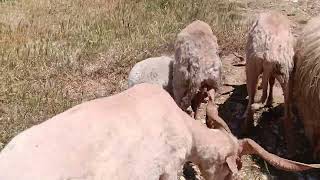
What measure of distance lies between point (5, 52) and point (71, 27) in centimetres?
131

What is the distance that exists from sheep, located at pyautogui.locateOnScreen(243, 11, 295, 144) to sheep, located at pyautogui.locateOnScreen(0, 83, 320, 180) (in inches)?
62.1

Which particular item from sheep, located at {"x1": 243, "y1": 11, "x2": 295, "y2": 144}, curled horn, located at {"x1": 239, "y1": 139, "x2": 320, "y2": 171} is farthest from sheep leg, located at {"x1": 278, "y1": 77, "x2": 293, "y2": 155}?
curled horn, located at {"x1": 239, "y1": 139, "x2": 320, "y2": 171}

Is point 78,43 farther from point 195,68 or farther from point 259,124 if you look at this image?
point 259,124

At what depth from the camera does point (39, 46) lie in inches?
332

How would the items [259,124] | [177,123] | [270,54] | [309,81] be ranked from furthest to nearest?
[259,124] < [270,54] < [309,81] < [177,123]

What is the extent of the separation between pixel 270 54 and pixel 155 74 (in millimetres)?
1382

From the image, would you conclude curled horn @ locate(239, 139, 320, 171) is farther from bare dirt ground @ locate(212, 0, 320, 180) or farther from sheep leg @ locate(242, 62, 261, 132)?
sheep leg @ locate(242, 62, 261, 132)

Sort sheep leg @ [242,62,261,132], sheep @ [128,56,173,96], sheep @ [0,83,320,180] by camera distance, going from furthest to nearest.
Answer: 1. sheep @ [128,56,173,96]
2. sheep leg @ [242,62,261,132]
3. sheep @ [0,83,320,180]

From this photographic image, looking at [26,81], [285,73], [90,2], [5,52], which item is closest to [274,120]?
[285,73]

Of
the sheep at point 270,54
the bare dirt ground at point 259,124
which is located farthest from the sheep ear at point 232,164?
the sheep at point 270,54

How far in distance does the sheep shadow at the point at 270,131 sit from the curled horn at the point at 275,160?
54.8 inches

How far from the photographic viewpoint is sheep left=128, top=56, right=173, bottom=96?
6.77 meters

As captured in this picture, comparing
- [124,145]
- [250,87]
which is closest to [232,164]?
[124,145]

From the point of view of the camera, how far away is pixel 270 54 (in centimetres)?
615
